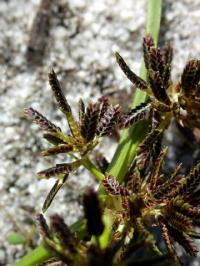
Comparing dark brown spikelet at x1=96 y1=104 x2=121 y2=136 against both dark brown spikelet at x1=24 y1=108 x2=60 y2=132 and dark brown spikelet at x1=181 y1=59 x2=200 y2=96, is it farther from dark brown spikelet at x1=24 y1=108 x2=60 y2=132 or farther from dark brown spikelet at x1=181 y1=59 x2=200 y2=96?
dark brown spikelet at x1=181 y1=59 x2=200 y2=96

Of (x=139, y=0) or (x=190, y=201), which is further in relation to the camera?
(x=139, y=0)

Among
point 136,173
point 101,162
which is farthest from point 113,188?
point 101,162

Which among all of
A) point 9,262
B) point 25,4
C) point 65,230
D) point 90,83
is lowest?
point 65,230

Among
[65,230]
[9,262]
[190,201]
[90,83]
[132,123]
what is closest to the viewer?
[65,230]

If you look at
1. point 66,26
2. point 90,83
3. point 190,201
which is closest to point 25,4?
point 66,26

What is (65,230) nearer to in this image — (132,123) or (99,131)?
(99,131)

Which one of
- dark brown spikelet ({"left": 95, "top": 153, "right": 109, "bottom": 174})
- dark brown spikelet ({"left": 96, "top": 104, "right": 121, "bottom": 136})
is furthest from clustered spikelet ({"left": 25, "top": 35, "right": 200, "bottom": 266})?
dark brown spikelet ({"left": 95, "top": 153, "right": 109, "bottom": 174})

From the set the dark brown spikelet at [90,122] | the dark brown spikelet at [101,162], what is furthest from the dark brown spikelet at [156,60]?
the dark brown spikelet at [101,162]
